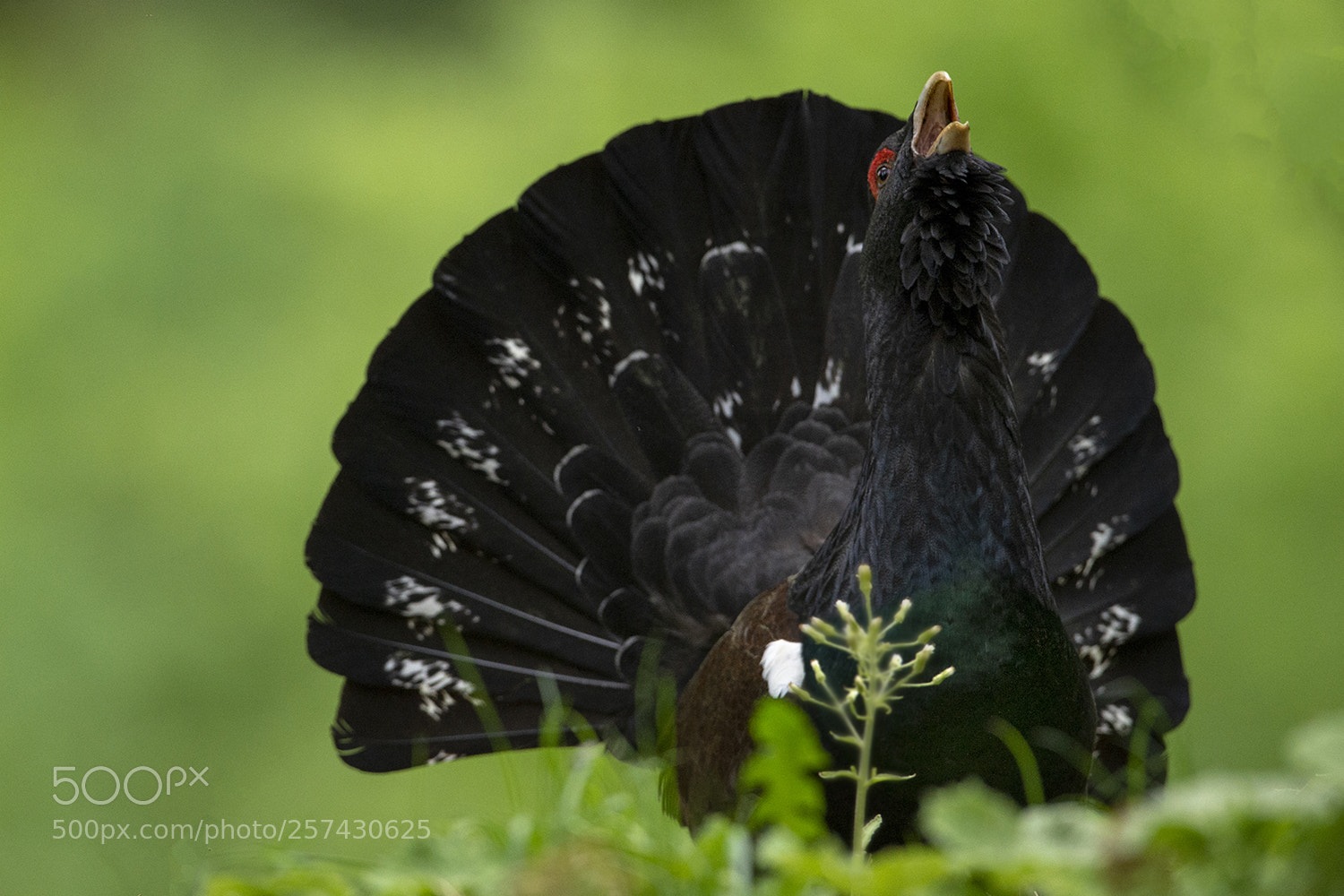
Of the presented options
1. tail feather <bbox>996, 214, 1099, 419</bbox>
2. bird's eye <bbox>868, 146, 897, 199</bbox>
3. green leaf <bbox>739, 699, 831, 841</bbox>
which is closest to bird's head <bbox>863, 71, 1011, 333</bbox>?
bird's eye <bbox>868, 146, 897, 199</bbox>

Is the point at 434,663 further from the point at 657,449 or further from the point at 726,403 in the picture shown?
the point at 726,403

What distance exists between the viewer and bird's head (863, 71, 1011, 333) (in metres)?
1.80

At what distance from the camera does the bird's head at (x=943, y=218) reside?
1799 millimetres

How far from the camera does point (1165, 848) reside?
680 millimetres

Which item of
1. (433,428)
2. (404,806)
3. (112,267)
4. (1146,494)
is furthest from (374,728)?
(112,267)

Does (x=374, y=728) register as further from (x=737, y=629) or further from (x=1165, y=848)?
(x=1165, y=848)

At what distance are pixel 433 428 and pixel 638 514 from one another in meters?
0.48

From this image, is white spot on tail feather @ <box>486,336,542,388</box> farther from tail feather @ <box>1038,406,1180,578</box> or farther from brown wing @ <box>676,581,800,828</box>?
tail feather @ <box>1038,406,1180,578</box>

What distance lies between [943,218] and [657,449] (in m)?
1.09

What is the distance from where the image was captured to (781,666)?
1.91 meters
